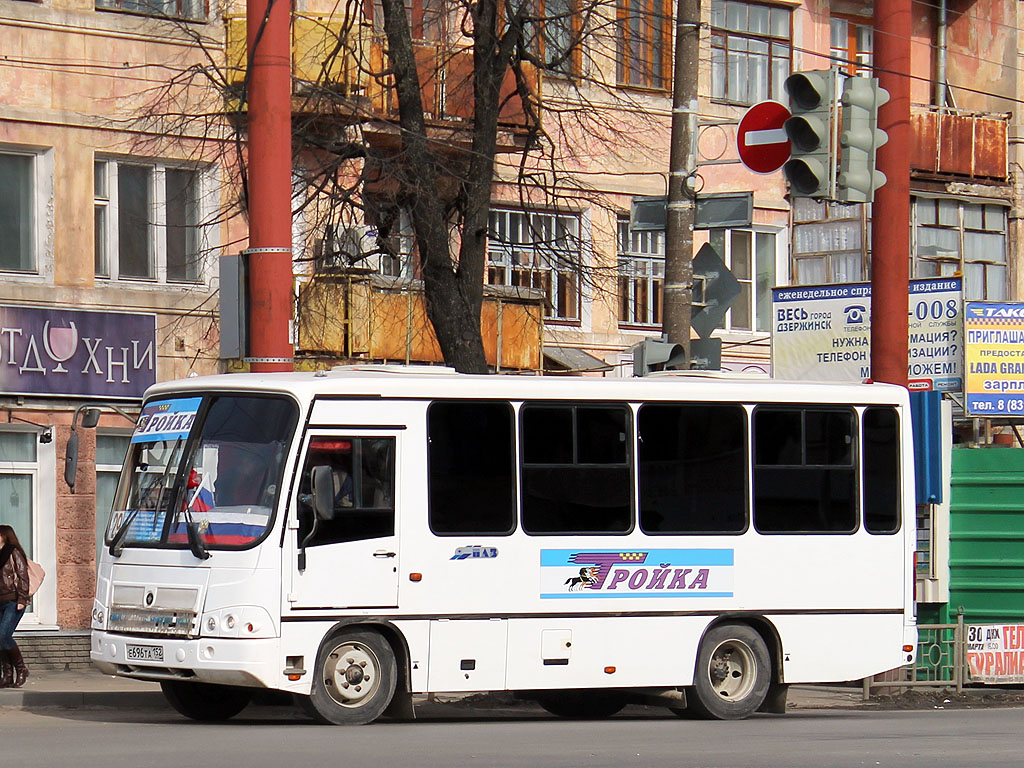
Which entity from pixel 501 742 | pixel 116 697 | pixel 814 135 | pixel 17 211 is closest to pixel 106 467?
pixel 17 211

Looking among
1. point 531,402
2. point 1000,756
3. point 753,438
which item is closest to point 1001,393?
point 753,438

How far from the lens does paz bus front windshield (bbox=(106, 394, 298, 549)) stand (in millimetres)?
14648

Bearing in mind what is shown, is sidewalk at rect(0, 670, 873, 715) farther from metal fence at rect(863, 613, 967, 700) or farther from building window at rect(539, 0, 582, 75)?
building window at rect(539, 0, 582, 75)

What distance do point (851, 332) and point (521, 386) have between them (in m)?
11.3

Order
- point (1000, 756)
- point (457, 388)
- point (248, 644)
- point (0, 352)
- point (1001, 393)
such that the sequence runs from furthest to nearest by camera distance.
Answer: point (1001, 393) → point (0, 352) → point (457, 388) → point (248, 644) → point (1000, 756)

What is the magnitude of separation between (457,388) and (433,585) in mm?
1560

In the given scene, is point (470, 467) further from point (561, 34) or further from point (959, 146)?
point (959, 146)

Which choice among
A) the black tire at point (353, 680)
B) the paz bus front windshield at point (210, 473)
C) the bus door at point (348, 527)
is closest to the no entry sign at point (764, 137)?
the bus door at point (348, 527)

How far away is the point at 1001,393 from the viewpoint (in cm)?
2744

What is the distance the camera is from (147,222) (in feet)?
78.6

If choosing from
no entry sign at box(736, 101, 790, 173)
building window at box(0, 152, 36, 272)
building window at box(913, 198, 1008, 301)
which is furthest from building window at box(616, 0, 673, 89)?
no entry sign at box(736, 101, 790, 173)

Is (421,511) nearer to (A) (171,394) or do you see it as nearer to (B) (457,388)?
(B) (457,388)

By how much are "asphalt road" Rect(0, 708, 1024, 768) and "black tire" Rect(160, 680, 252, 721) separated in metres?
0.15

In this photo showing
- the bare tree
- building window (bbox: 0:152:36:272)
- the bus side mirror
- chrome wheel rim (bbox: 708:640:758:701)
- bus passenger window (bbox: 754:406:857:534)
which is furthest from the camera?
building window (bbox: 0:152:36:272)
